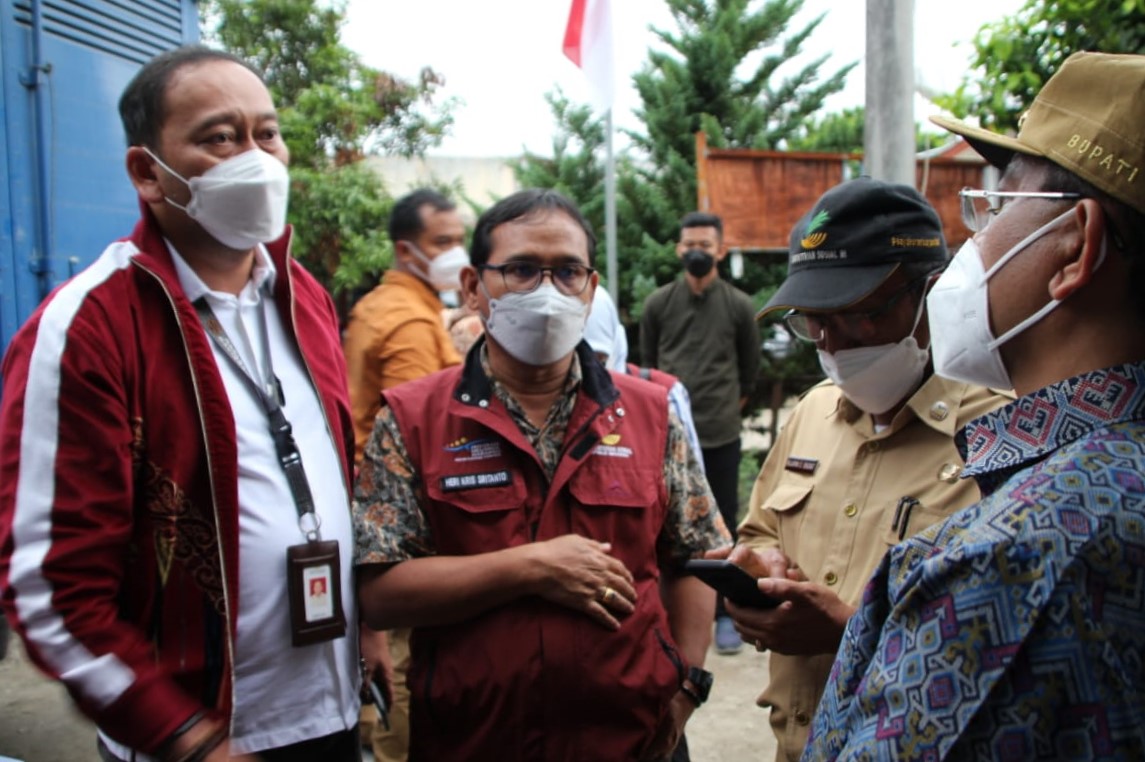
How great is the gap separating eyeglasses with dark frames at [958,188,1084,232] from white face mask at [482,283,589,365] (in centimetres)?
97

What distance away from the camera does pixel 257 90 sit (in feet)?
6.72

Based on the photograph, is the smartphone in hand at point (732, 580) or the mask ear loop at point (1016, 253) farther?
the smartphone in hand at point (732, 580)

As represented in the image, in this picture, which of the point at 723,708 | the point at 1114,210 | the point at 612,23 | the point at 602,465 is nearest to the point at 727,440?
the point at 723,708

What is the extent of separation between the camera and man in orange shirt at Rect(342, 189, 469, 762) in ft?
11.5

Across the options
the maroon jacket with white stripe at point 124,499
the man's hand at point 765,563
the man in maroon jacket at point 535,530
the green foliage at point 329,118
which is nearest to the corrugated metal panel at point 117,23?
the maroon jacket with white stripe at point 124,499

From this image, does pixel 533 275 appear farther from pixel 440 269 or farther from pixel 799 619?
pixel 440 269

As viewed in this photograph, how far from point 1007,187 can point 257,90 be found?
5.20 feet

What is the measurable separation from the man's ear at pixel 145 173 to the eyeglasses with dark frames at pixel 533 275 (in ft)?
2.50

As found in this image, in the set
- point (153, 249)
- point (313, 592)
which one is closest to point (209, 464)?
point (313, 592)

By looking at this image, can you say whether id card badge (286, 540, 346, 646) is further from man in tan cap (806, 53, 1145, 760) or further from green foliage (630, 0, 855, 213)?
green foliage (630, 0, 855, 213)

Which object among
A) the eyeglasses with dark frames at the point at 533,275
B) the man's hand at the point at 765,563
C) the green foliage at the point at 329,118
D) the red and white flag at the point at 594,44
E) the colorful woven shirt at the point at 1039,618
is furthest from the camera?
the green foliage at the point at 329,118

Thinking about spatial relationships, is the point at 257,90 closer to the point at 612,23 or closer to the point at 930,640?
the point at 930,640

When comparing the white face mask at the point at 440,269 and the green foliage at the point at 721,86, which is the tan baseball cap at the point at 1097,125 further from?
the green foliage at the point at 721,86

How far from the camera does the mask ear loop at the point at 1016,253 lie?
3.75 feet
